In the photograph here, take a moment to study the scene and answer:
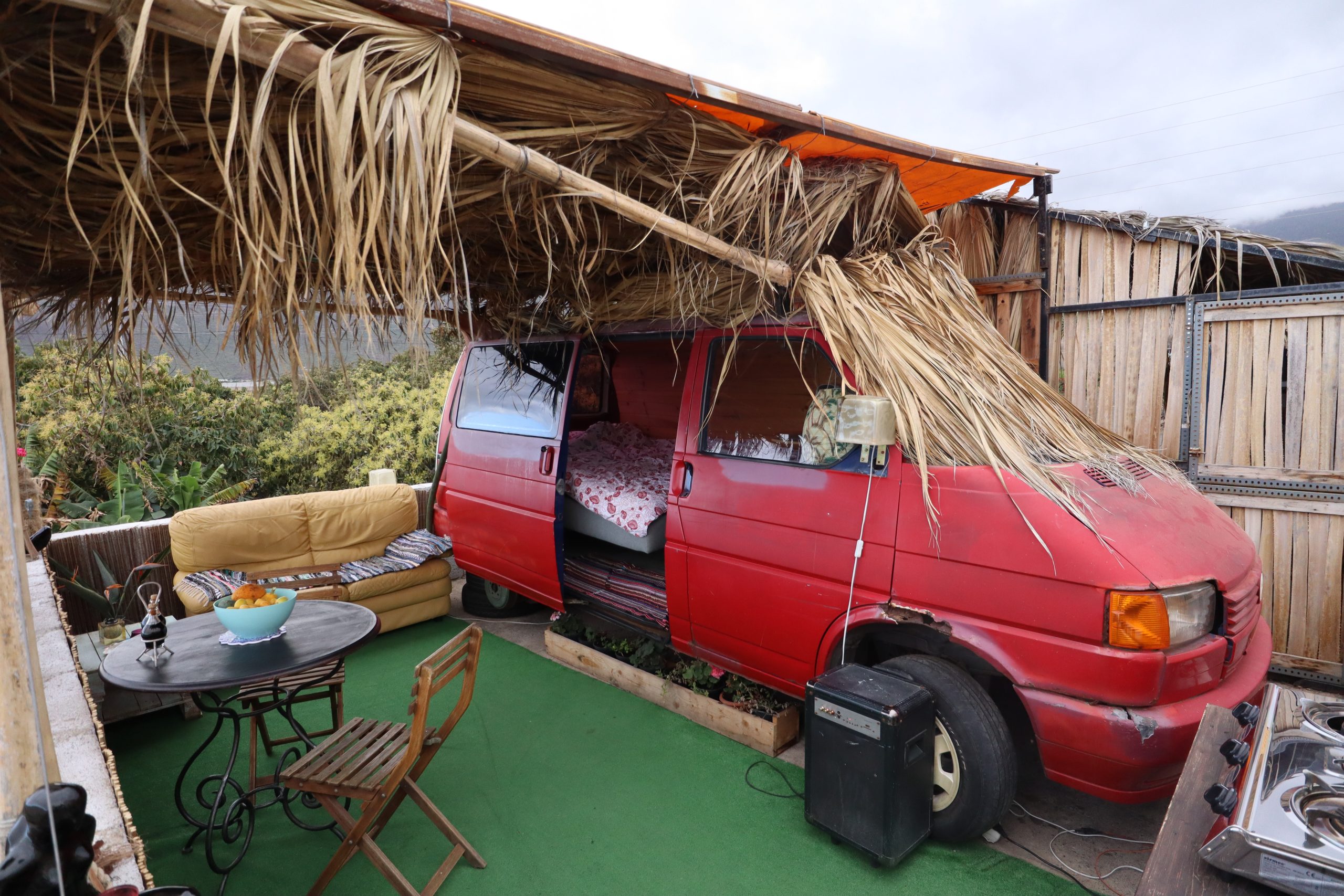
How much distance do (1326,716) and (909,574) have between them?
1.28 metres

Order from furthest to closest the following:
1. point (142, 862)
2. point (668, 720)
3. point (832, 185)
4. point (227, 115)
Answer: point (668, 720)
point (832, 185)
point (227, 115)
point (142, 862)

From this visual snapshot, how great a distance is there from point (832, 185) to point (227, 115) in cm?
251

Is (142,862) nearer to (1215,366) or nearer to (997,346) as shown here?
(997,346)

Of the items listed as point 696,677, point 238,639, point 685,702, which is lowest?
point 685,702

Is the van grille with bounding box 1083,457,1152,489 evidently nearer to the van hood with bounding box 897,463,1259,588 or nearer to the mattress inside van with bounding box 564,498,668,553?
the van hood with bounding box 897,463,1259,588

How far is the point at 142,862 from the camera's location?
2008mm

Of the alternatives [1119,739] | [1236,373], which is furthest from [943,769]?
[1236,373]

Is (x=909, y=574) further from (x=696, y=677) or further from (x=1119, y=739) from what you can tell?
(x=696, y=677)

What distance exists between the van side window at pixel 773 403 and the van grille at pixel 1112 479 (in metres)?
0.95

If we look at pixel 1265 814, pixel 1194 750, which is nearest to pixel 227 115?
pixel 1265 814

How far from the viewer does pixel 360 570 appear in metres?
5.26

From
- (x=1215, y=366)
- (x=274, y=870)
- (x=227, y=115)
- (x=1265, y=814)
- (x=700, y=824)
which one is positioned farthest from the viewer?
(x=1215, y=366)

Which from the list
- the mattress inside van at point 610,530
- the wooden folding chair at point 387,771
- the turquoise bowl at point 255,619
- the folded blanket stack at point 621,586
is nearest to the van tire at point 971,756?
the folded blanket stack at point 621,586

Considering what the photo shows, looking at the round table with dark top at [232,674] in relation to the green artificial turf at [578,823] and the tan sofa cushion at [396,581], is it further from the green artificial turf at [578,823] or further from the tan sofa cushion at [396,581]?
the tan sofa cushion at [396,581]
